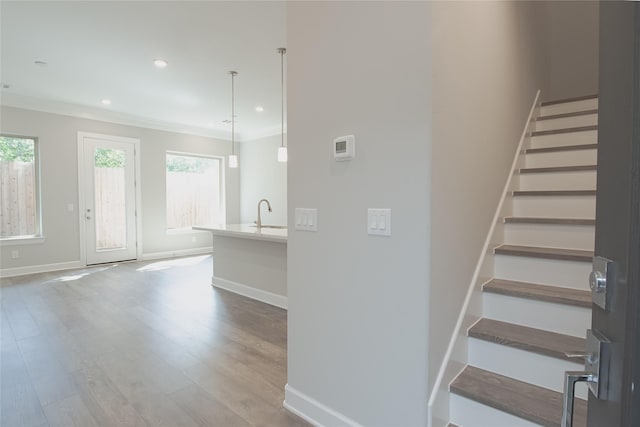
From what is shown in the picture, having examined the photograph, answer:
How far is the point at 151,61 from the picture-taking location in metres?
3.97

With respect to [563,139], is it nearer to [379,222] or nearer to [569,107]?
[569,107]

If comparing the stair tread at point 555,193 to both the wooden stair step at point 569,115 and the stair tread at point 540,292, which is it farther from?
the wooden stair step at point 569,115

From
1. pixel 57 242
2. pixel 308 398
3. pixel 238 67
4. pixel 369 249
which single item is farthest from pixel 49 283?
pixel 369 249

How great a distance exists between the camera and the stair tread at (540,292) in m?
1.70

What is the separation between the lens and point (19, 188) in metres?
5.36

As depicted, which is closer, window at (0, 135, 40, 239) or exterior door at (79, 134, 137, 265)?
window at (0, 135, 40, 239)

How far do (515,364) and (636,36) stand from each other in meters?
1.66

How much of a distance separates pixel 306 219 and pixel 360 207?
376mm

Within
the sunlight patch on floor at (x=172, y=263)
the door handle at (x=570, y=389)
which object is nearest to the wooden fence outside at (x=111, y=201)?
the sunlight patch on floor at (x=172, y=263)

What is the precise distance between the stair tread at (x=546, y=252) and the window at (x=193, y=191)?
696 centimetres

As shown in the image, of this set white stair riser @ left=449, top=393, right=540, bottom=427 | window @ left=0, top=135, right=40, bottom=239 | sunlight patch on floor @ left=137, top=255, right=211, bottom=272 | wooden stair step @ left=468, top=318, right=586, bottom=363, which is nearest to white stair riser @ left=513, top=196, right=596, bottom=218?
wooden stair step @ left=468, top=318, right=586, bottom=363

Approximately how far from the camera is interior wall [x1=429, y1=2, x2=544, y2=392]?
57.2 inches

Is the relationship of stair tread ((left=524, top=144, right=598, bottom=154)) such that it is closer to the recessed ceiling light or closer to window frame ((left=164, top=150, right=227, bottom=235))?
the recessed ceiling light

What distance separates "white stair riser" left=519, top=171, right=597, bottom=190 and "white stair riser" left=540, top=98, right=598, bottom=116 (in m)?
1.31
